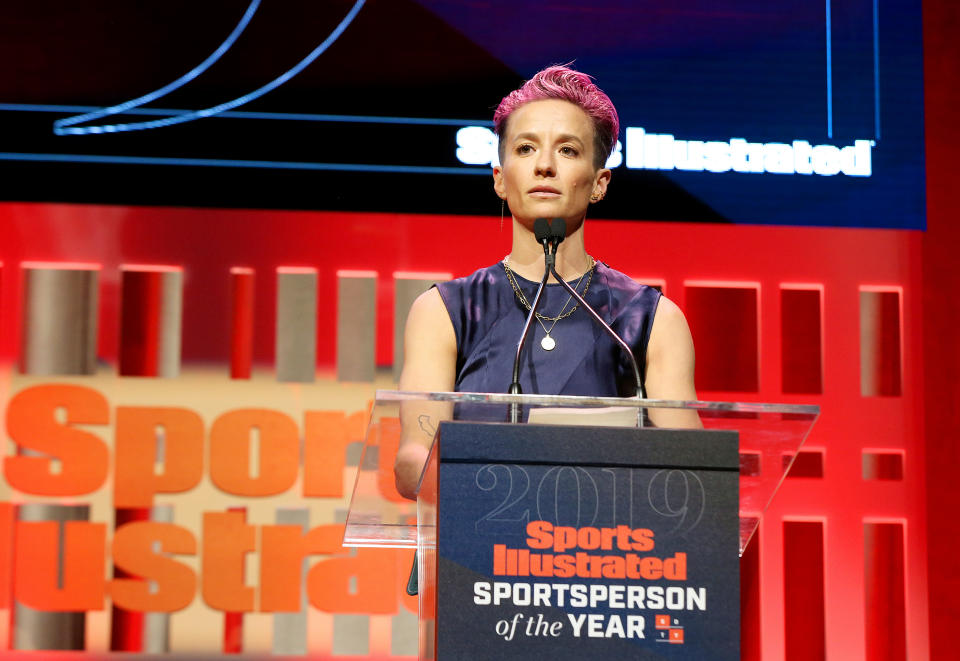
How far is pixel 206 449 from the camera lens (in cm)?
461

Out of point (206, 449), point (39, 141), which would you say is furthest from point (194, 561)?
point (39, 141)

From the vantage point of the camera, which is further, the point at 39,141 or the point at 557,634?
the point at 39,141

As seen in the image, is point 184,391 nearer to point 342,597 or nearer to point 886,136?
point 342,597

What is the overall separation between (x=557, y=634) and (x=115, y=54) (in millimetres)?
3783

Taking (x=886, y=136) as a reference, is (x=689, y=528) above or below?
below

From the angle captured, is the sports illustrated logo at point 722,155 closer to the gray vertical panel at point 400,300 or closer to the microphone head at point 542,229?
the gray vertical panel at point 400,300

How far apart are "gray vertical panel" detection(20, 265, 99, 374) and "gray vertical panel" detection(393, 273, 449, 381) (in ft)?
3.79

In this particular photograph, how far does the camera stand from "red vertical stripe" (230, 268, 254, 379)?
15.3ft

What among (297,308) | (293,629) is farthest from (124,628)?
(297,308)

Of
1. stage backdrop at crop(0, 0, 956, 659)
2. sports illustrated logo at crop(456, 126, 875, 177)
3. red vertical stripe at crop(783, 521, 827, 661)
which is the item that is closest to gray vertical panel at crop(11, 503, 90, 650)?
stage backdrop at crop(0, 0, 956, 659)

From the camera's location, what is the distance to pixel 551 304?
2207 mm

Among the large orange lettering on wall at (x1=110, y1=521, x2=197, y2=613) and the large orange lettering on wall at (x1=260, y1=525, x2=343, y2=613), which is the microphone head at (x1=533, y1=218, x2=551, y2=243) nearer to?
the large orange lettering on wall at (x1=260, y1=525, x2=343, y2=613)

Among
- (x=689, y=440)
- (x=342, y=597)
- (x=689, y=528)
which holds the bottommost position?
(x=342, y=597)

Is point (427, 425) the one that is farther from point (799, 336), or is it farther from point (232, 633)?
point (799, 336)
